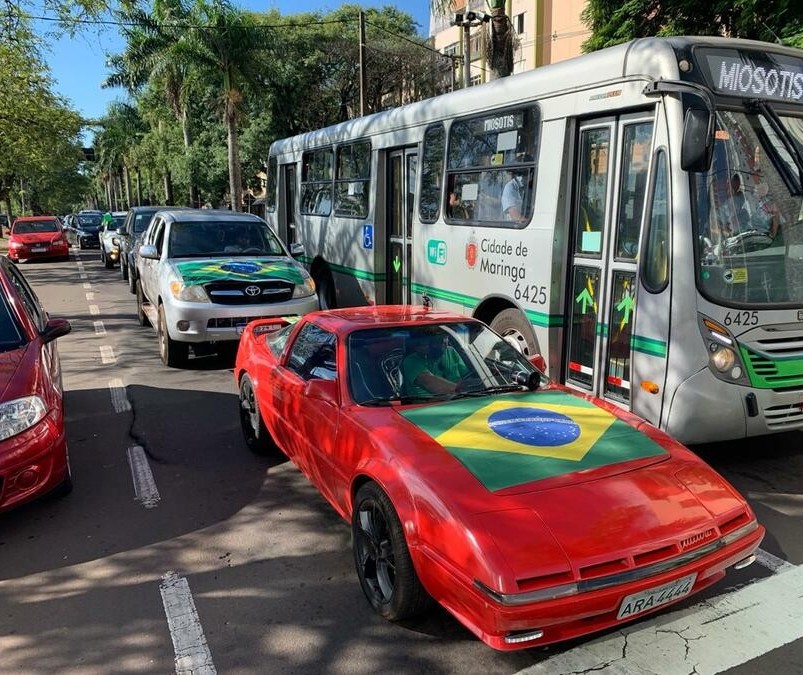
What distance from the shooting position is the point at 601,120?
18.2 feet

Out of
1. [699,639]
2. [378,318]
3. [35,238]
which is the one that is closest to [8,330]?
[378,318]

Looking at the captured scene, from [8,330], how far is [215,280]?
11.1ft

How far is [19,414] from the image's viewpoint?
14.1 ft

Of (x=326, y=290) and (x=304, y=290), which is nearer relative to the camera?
(x=304, y=290)

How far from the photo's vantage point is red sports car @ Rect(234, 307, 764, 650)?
274 cm

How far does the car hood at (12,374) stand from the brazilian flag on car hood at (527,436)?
101 inches

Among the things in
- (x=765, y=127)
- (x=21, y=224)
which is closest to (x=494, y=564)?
(x=765, y=127)

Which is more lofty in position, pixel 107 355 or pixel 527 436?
pixel 527 436

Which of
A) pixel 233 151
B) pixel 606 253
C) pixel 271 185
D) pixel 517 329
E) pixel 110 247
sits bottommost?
pixel 517 329

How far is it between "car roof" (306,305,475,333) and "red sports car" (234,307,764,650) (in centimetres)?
3

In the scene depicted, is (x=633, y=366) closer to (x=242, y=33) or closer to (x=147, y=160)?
(x=242, y=33)

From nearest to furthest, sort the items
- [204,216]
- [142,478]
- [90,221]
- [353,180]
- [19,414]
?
1. [19,414]
2. [142,478]
3. [204,216]
4. [353,180]
5. [90,221]

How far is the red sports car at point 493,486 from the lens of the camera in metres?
2.74

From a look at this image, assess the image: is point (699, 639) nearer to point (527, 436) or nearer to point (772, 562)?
point (772, 562)
